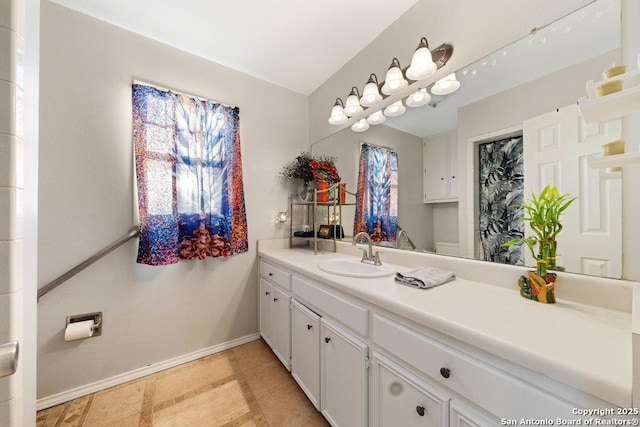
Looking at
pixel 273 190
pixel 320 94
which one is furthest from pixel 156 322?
pixel 320 94

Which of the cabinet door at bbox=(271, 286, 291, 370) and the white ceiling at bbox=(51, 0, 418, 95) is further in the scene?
the cabinet door at bbox=(271, 286, 291, 370)

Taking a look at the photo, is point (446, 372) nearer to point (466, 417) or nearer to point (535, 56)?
point (466, 417)

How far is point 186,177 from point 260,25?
1203 millimetres

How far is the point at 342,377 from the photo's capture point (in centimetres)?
108

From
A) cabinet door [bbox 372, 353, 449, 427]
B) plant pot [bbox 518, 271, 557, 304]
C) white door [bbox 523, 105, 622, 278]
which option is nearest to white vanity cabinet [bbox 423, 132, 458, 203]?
Result: white door [bbox 523, 105, 622, 278]

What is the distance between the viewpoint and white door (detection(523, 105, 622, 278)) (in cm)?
81

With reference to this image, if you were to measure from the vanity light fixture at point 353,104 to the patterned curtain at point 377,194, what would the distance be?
28cm

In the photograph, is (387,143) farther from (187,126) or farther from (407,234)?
(187,126)

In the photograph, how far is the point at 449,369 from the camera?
2.25 ft

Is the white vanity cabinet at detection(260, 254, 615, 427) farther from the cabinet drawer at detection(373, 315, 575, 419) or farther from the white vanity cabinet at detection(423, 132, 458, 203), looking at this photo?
the white vanity cabinet at detection(423, 132, 458, 203)

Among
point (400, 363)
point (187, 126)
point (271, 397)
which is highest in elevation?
point (187, 126)

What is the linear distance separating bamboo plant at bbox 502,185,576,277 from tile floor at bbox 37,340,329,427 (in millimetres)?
1349

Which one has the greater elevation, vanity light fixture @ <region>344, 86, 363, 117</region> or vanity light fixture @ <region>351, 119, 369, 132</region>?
vanity light fixture @ <region>344, 86, 363, 117</region>

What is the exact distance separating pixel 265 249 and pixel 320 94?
1.62 meters
